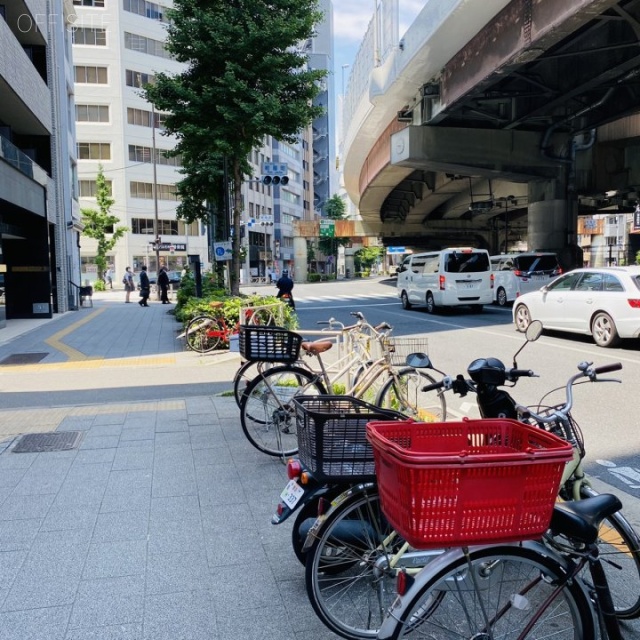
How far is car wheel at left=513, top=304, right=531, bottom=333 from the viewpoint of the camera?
15.0 m

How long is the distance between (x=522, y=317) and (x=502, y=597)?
13390 millimetres

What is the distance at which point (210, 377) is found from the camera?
396 inches

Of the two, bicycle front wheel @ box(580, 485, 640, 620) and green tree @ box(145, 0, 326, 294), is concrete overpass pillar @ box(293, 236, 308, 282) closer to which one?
green tree @ box(145, 0, 326, 294)

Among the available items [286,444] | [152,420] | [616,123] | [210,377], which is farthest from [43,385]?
[616,123]

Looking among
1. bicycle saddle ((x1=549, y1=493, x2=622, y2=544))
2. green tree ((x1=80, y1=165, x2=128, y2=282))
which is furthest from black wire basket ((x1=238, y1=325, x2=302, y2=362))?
green tree ((x1=80, y1=165, x2=128, y2=282))

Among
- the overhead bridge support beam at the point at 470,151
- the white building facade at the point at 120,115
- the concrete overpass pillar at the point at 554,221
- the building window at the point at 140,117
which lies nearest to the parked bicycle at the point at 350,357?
the overhead bridge support beam at the point at 470,151

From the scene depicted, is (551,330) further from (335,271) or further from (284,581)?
(335,271)

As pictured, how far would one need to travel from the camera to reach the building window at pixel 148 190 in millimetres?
54469

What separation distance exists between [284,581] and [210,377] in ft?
22.4

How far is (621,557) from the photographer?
3148mm

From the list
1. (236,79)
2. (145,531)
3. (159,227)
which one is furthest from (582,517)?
(159,227)

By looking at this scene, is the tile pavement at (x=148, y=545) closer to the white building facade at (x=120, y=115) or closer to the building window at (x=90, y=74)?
the white building facade at (x=120, y=115)

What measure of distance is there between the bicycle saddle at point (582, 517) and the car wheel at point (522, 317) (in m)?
13.0

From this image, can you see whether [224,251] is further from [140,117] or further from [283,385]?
[140,117]
